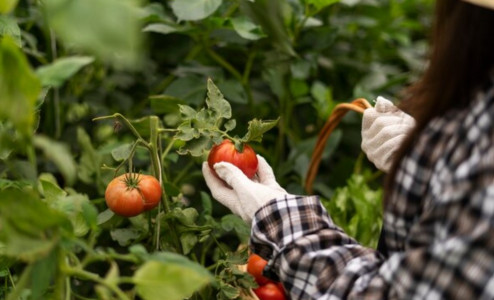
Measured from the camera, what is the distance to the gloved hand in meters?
1.13

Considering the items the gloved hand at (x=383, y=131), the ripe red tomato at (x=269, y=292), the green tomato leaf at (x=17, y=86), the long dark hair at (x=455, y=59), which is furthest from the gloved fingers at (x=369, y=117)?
the green tomato leaf at (x=17, y=86)

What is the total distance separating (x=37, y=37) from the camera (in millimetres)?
1658

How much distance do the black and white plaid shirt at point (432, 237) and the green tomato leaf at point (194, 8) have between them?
58cm

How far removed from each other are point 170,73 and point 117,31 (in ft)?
3.92

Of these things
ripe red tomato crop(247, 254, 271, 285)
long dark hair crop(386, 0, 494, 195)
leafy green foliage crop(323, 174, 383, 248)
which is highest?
long dark hair crop(386, 0, 494, 195)

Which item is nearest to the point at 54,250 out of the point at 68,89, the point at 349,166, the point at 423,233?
the point at 423,233

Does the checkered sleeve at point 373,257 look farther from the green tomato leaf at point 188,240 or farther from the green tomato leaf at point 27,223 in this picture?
the green tomato leaf at point 27,223

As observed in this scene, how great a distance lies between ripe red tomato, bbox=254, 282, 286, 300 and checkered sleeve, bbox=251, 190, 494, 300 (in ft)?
0.42

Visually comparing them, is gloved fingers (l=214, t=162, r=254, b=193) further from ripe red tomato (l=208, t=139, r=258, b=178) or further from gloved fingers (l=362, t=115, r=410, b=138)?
gloved fingers (l=362, t=115, r=410, b=138)

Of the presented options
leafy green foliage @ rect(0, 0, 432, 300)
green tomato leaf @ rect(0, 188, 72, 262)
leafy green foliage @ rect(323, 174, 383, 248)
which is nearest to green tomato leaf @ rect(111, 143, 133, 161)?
leafy green foliage @ rect(0, 0, 432, 300)

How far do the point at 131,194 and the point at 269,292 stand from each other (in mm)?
252

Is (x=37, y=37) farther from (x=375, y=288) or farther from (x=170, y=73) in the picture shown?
(x=375, y=288)

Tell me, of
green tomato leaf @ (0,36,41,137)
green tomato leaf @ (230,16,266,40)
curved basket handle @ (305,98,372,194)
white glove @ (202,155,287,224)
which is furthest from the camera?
green tomato leaf @ (230,16,266,40)

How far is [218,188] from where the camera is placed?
1.07m
